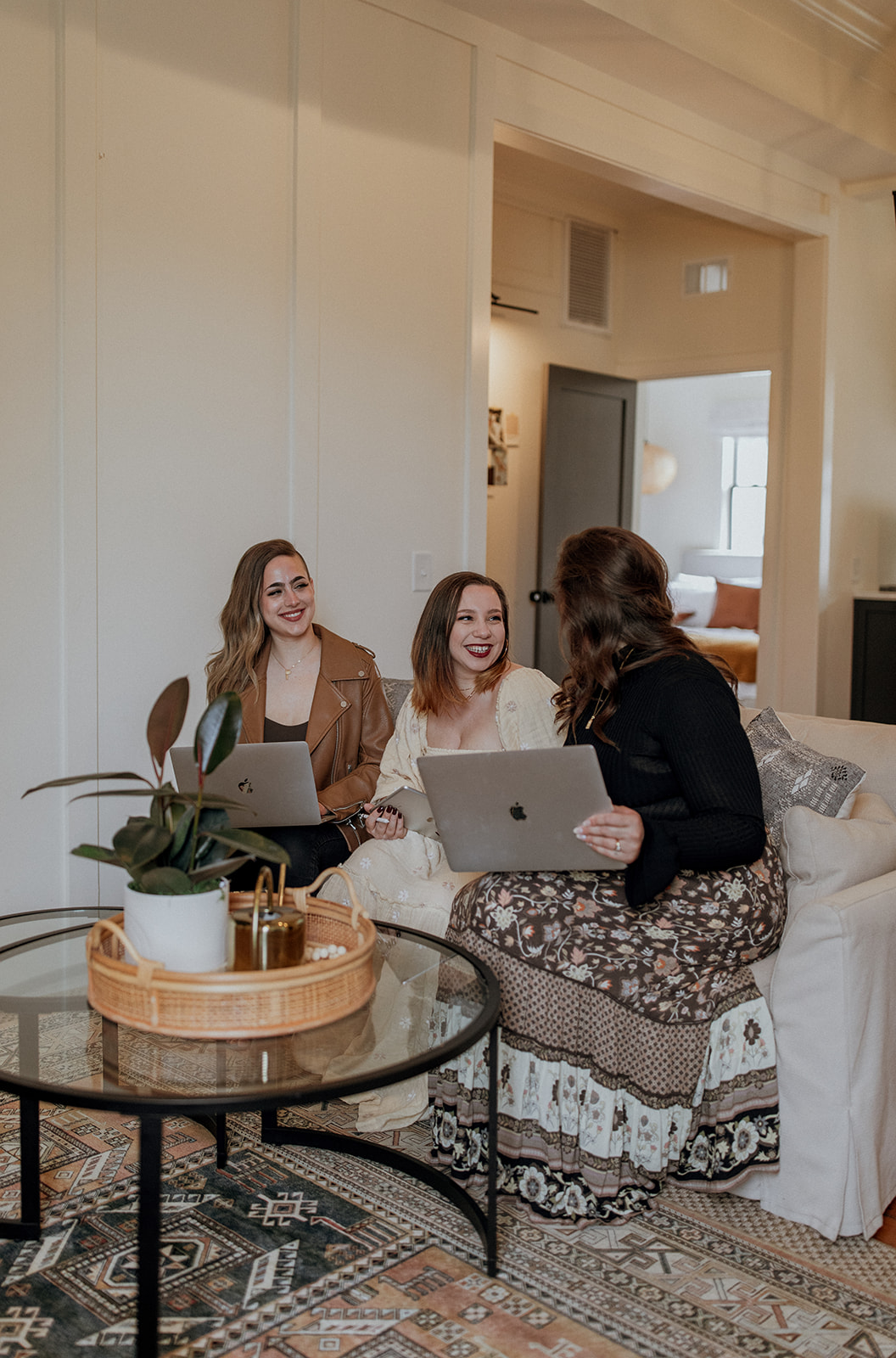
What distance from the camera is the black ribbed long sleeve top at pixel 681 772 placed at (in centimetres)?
214

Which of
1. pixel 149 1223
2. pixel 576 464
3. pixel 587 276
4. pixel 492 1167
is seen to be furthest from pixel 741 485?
pixel 149 1223

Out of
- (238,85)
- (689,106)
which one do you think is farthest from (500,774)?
(689,106)

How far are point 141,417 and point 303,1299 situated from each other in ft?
7.44

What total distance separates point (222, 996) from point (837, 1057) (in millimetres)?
1079

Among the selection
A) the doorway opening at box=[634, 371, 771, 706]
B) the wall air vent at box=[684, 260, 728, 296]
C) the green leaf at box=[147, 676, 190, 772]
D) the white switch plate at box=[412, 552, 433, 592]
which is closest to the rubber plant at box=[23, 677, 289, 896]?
the green leaf at box=[147, 676, 190, 772]

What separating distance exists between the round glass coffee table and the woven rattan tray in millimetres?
19

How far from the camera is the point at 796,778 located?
8.35ft

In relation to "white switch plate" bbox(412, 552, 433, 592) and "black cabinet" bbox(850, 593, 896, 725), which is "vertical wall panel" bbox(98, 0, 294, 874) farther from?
"black cabinet" bbox(850, 593, 896, 725)

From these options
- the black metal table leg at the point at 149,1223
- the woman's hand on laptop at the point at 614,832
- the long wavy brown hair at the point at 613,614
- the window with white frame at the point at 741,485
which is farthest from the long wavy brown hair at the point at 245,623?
the window with white frame at the point at 741,485

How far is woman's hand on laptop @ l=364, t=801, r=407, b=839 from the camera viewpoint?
2771mm

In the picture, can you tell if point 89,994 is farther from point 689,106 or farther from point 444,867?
point 689,106

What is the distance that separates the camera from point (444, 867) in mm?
2795

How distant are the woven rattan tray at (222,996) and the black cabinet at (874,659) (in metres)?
4.91

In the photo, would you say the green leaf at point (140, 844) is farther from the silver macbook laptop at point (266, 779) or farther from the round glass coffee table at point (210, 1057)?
the silver macbook laptop at point (266, 779)
